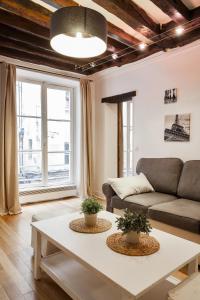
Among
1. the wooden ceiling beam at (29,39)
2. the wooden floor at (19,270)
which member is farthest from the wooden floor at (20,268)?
the wooden ceiling beam at (29,39)

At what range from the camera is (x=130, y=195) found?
3012 mm

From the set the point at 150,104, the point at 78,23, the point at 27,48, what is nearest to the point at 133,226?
the point at 78,23

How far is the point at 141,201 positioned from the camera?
2766mm

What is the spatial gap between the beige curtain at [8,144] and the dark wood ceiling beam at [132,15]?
209 centimetres

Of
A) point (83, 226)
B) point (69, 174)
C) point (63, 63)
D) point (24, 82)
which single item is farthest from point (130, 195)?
point (24, 82)

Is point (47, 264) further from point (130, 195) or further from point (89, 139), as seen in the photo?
point (89, 139)

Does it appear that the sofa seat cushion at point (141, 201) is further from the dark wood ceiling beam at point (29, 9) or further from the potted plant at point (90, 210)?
the dark wood ceiling beam at point (29, 9)

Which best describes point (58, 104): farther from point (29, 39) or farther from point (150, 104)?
point (150, 104)

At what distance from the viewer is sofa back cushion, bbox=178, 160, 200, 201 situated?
2808 mm

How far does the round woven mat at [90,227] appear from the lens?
187cm

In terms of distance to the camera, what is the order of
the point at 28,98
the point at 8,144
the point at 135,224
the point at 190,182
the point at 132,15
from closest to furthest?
the point at 135,224 → the point at 132,15 → the point at 190,182 → the point at 8,144 → the point at 28,98

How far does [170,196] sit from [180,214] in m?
0.75

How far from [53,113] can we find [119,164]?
1.81 meters

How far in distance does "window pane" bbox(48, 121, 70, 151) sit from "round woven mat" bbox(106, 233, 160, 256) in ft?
11.1
